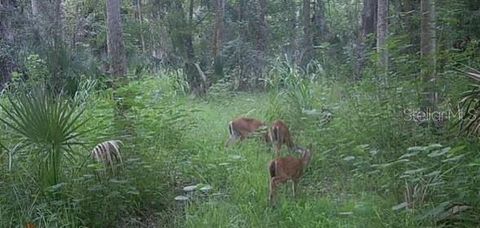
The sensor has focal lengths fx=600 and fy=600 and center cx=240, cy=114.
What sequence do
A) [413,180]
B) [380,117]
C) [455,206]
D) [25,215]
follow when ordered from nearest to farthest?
[455,206], [413,180], [25,215], [380,117]

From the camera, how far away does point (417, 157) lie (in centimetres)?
435

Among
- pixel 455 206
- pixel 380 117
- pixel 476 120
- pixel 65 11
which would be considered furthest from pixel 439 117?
pixel 65 11

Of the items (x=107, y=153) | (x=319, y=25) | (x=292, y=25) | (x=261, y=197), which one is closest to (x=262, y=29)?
(x=319, y=25)

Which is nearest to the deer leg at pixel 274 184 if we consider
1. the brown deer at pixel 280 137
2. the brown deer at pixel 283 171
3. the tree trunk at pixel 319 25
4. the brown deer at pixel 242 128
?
the brown deer at pixel 283 171

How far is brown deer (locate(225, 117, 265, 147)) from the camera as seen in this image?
255 inches

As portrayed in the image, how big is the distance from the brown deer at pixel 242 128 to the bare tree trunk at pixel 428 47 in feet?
6.16

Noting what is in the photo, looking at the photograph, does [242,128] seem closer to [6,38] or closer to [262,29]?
[6,38]

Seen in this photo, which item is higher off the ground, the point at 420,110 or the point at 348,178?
the point at 420,110

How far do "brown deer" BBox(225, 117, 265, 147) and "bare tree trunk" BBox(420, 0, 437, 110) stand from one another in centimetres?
188

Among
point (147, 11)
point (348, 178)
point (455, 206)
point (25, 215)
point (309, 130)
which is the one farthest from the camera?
point (147, 11)

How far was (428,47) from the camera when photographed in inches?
221

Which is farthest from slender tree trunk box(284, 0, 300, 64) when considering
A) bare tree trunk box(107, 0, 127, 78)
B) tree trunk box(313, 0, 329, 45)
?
bare tree trunk box(107, 0, 127, 78)

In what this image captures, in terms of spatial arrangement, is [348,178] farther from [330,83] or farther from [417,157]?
[330,83]

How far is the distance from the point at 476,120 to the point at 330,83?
4.68m
